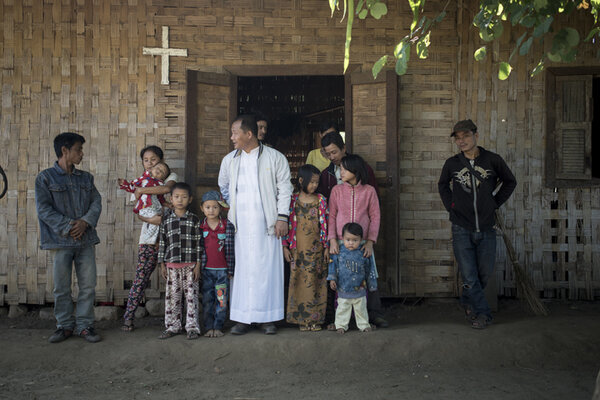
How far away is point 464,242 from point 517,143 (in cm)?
156

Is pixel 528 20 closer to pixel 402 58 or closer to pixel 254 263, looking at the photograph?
pixel 402 58

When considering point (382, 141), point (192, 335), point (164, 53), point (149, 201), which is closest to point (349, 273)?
point (192, 335)

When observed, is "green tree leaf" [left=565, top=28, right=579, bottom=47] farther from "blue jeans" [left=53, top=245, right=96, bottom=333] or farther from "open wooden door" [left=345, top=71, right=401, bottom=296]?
"blue jeans" [left=53, top=245, right=96, bottom=333]

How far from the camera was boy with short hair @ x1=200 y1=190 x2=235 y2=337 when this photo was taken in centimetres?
466

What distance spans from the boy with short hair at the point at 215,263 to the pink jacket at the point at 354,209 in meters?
0.90

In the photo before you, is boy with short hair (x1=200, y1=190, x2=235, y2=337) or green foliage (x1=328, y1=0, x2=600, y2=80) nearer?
green foliage (x1=328, y1=0, x2=600, y2=80)

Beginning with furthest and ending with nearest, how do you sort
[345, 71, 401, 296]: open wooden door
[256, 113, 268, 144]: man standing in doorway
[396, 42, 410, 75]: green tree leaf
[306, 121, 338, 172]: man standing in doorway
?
[345, 71, 401, 296]: open wooden door → [306, 121, 338, 172]: man standing in doorway → [256, 113, 268, 144]: man standing in doorway → [396, 42, 410, 75]: green tree leaf

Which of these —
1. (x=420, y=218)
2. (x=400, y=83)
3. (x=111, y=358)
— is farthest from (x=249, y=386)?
(x=400, y=83)

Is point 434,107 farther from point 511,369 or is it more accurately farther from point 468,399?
point 468,399

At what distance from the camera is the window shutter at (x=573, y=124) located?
5.71 metres

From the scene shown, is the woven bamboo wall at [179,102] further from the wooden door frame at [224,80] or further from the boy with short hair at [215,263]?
the boy with short hair at [215,263]

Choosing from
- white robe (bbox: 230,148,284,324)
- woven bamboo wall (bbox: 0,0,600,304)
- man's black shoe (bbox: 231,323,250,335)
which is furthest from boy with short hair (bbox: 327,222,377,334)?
woven bamboo wall (bbox: 0,0,600,304)

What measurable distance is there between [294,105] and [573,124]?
4.85m

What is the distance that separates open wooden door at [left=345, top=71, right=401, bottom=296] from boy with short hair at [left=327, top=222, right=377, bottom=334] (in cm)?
90
